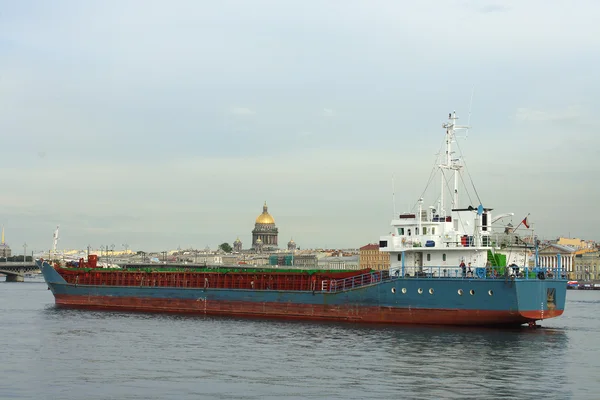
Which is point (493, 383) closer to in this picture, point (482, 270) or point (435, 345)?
point (435, 345)

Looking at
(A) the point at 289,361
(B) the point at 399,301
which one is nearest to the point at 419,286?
(B) the point at 399,301

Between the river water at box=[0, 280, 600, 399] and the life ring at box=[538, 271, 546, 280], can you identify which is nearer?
the river water at box=[0, 280, 600, 399]

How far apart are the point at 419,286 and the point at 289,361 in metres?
14.5

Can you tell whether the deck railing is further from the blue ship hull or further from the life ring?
the blue ship hull

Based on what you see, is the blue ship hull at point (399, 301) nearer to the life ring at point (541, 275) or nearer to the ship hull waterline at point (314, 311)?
the ship hull waterline at point (314, 311)

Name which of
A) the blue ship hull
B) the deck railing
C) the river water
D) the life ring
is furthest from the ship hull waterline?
the life ring

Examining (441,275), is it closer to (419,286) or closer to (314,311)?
(419,286)

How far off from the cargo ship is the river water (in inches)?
59.3

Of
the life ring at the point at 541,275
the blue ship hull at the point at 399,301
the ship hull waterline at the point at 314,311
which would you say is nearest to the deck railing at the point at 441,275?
the life ring at the point at 541,275

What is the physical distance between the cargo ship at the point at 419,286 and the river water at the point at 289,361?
4.94 feet

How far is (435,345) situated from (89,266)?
42.3 m

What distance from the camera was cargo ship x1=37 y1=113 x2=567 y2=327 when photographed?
46031mm

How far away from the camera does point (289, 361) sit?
117 ft

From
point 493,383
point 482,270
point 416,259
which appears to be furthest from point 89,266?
point 493,383
